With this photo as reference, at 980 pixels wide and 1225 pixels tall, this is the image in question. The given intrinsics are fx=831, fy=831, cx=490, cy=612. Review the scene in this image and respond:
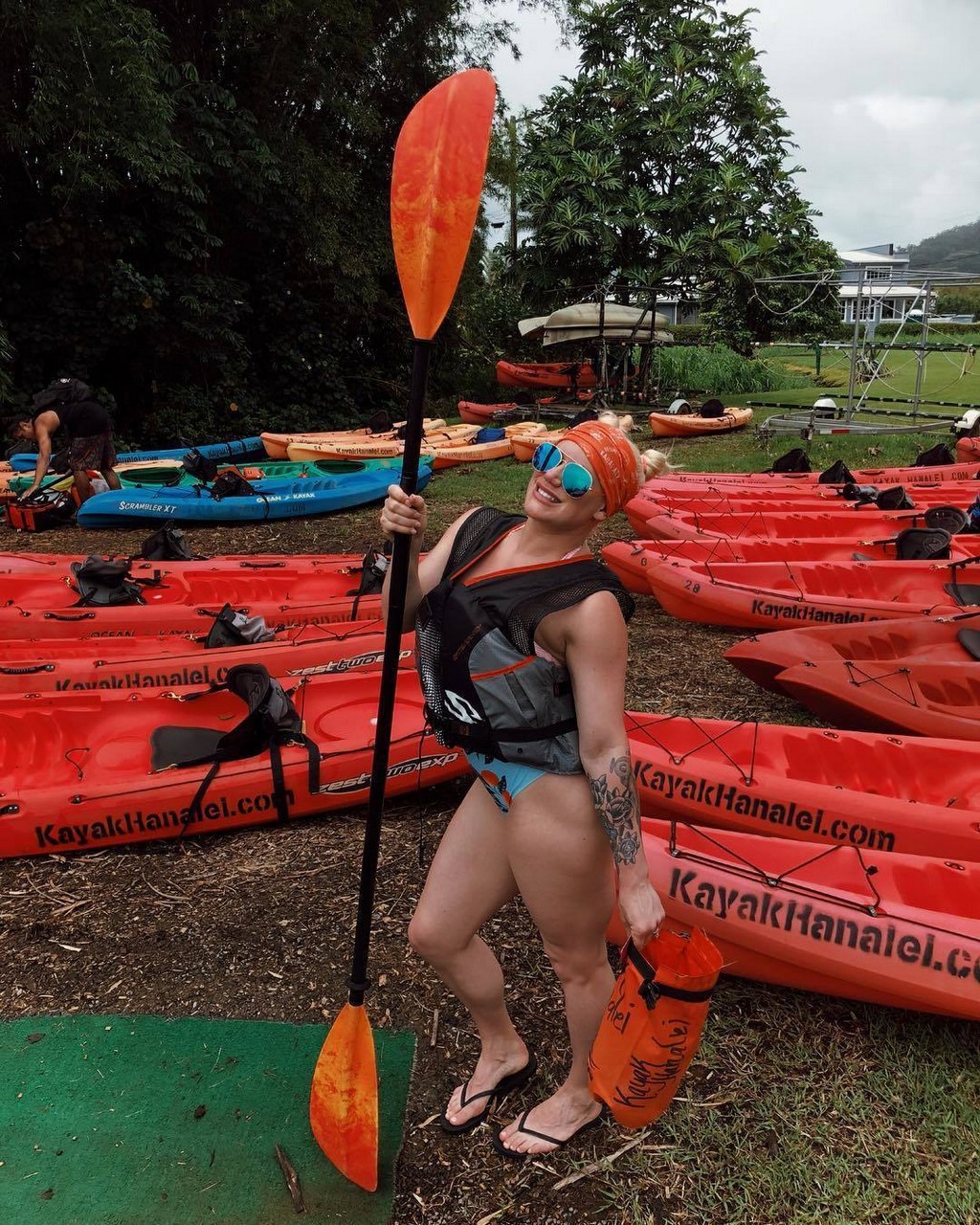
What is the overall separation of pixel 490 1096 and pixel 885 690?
10.2 ft

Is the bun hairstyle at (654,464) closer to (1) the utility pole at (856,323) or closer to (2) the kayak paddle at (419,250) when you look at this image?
(2) the kayak paddle at (419,250)

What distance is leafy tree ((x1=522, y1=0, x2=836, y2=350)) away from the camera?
20.3 metres

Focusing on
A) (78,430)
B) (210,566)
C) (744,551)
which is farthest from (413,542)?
(78,430)

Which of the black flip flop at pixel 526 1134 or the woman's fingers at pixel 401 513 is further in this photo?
the black flip flop at pixel 526 1134

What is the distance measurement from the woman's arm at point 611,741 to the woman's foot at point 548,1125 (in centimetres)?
88

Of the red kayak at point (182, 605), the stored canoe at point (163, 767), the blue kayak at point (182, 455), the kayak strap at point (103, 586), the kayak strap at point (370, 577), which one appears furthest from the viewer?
the blue kayak at point (182, 455)

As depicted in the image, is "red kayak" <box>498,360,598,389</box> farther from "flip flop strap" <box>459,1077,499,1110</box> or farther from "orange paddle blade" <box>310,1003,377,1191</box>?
"orange paddle blade" <box>310,1003,377,1191</box>

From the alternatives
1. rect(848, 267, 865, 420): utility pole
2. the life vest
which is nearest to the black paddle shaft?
the life vest

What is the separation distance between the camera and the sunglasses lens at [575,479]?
6.13ft

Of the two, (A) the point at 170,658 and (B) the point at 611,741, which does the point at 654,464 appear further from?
(A) the point at 170,658

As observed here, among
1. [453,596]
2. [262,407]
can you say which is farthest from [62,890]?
[262,407]

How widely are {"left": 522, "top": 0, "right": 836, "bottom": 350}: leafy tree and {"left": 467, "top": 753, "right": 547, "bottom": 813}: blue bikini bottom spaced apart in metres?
20.0

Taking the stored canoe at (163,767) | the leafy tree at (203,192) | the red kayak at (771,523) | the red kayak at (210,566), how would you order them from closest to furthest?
1. the stored canoe at (163,767)
2. the red kayak at (210,566)
3. the red kayak at (771,523)
4. the leafy tree at (203,192)

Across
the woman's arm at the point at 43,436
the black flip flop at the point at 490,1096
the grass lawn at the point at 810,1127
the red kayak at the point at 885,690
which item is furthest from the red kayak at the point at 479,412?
the black flip flop at the point at 490,1096
